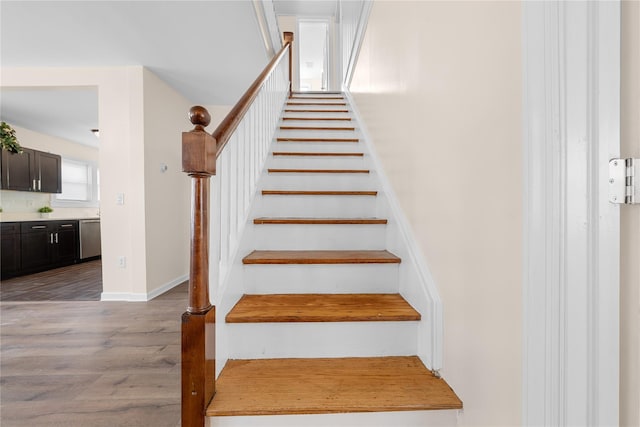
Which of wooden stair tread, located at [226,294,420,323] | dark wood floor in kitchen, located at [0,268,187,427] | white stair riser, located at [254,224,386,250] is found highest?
white stair riser, located at [254,224,386,250]

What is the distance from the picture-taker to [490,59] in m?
0.82

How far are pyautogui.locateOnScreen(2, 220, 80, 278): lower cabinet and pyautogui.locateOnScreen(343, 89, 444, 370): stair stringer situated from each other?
5.47 metres

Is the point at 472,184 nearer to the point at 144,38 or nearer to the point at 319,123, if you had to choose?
the point at 319,123

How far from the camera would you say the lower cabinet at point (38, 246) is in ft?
14.4

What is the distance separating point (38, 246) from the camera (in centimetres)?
484

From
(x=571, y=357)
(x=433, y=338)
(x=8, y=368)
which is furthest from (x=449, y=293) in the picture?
(x=8, y=368)

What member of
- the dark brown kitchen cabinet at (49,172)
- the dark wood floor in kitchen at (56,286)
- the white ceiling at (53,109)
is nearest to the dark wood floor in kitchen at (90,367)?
the dark wood floor in kitchen at (56,286)

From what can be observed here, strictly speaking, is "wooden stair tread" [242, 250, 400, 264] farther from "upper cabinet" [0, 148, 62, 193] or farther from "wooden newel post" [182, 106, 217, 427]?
"upper cabinet" [0, 148, 62, 193]

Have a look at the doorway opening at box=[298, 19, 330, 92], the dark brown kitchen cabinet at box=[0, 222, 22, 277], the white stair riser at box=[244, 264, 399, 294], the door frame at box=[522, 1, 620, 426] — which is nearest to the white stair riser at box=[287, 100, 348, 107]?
the doorway opening at box=[298, 19, 330, 92]

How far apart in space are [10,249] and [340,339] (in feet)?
18.2

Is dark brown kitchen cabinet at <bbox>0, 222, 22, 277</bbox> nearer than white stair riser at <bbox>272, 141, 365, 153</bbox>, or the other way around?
white stair riser at <bbox>272, 141, 365, 153</bbox>

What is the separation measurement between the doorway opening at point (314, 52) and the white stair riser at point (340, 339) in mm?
5741

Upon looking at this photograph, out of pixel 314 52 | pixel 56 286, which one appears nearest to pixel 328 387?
pixel 56 286

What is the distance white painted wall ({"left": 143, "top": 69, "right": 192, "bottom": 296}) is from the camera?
3311 millimetres
